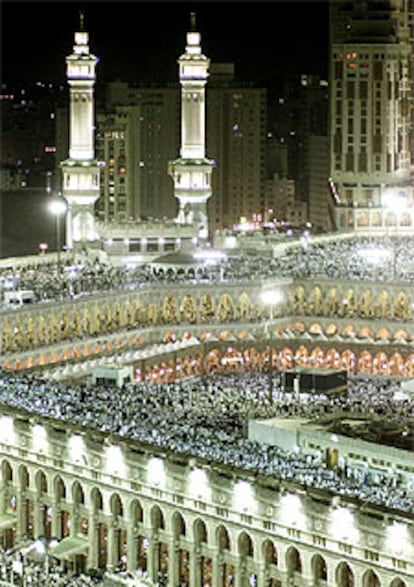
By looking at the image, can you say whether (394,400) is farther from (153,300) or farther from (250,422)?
(153,300)

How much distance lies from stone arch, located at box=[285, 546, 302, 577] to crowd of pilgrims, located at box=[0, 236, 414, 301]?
3596cm

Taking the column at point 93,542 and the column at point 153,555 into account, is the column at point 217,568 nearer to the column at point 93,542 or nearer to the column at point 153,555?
the column at point 153,555

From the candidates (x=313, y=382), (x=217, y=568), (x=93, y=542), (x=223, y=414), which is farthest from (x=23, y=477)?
(x=313, y=382)

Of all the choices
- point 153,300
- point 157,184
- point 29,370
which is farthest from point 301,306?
point 157,184

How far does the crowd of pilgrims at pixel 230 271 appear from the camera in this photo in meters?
85.4

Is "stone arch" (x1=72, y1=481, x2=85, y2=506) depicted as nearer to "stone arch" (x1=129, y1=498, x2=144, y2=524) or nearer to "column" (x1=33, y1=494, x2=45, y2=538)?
"column" (x1=33, y1=494, x2=45, y2=538)

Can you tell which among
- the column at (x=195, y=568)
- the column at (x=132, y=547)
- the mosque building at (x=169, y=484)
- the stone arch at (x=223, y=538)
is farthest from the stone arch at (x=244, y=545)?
the column at (x=132, y=547)

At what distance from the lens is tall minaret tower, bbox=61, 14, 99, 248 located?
101 m

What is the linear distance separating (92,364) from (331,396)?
15342mm

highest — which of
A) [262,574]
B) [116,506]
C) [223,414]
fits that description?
[223,414]

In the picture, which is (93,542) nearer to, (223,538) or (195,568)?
(195,568)

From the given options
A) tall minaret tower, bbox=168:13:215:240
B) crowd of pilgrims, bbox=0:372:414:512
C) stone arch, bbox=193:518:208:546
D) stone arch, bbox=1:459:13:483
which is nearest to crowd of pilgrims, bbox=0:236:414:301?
tall minaret tower, bbox=168:13:215:240

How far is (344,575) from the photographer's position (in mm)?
46281

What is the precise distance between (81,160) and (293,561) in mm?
56576
